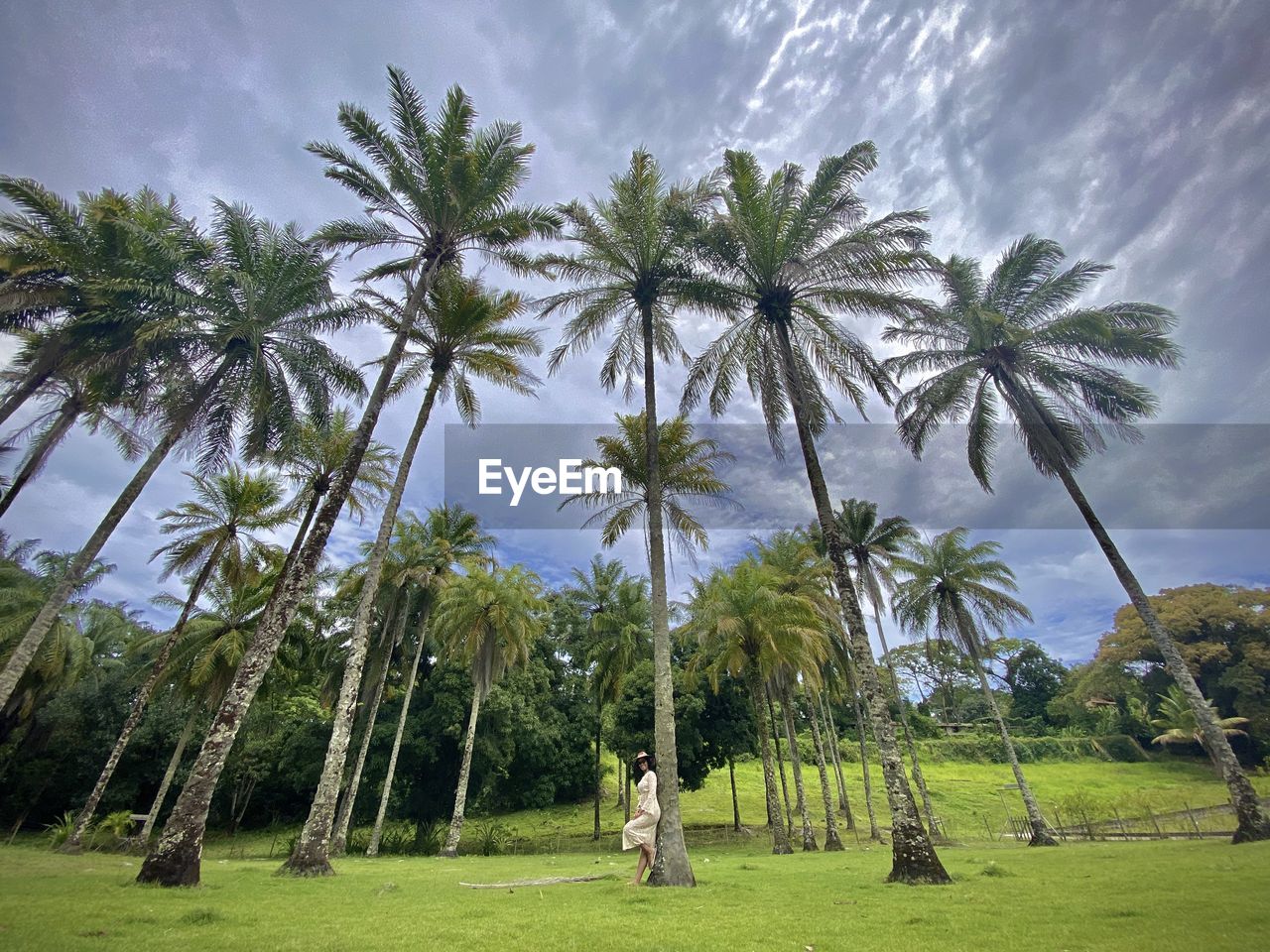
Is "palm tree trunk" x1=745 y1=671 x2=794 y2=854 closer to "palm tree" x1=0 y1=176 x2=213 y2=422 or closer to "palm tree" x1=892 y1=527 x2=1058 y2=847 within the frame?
"palm tree" x1=892 y1=527 x2=1058 y2=847

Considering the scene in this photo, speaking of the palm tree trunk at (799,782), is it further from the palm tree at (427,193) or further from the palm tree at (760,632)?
the palm tree at (427,193)

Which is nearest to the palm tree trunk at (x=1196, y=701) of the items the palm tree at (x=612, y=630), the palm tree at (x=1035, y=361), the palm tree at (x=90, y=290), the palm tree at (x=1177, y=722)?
the palm tree at (x=1035, y=361)

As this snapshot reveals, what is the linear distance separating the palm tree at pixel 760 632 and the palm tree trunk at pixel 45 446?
23.0m

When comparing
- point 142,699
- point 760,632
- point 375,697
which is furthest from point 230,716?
point 375,697

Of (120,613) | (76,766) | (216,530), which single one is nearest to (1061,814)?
(216,530)

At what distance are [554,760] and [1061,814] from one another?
30.9 metres

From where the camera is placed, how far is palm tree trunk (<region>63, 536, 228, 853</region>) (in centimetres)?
1927

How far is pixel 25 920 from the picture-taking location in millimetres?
5609

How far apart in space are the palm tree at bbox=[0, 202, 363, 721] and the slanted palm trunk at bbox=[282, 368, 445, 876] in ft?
9.93

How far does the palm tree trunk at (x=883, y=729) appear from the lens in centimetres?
1023

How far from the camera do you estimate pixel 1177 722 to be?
46000 millimetres

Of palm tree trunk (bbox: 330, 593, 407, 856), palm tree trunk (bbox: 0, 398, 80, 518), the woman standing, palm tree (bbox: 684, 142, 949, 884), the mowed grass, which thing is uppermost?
palm tree (bbox: 684, 142, 949, 884)

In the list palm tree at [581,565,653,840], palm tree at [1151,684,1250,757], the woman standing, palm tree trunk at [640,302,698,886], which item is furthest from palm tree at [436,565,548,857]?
palm tree at [1151,684,1250,757]

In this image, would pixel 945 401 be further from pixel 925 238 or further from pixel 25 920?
pixel 25 920
